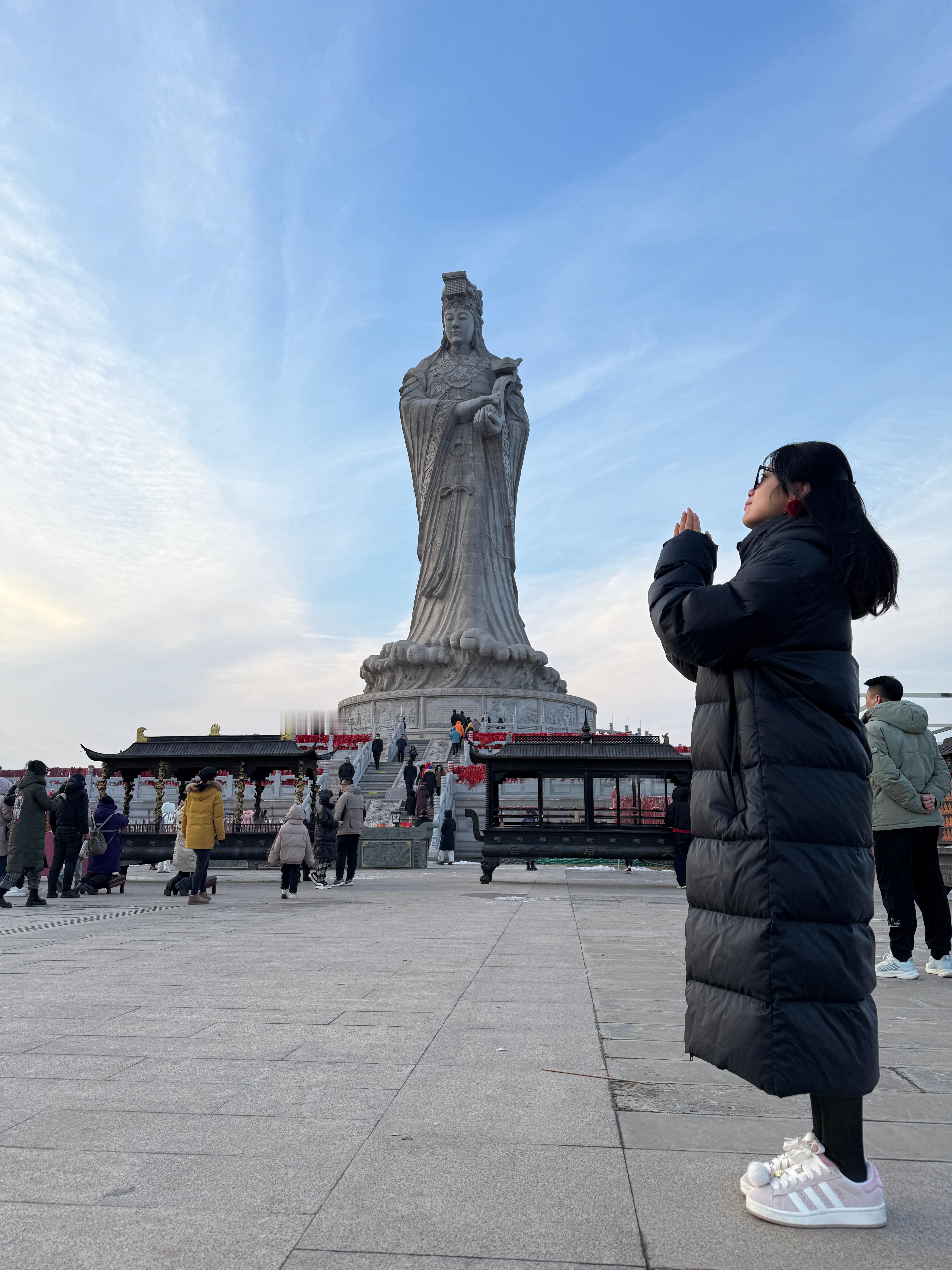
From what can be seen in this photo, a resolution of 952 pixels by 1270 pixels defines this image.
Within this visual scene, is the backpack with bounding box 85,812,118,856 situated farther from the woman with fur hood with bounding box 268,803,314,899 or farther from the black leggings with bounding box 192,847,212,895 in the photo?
the woman with fur hood with bounding box 268,803,314,899

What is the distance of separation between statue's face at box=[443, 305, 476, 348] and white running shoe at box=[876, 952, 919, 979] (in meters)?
32.3

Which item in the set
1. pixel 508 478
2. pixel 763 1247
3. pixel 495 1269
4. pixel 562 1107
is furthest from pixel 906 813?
pixel 508 478

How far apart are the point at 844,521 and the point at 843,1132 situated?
4.39 ft

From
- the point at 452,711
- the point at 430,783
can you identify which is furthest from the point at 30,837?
the point at 452,711

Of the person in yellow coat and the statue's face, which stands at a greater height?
the statue's face

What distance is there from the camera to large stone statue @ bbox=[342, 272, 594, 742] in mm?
32625

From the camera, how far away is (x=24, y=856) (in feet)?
29.8

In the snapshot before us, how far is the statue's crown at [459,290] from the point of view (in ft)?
115

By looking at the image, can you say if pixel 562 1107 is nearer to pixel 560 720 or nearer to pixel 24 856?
pixel 24 856

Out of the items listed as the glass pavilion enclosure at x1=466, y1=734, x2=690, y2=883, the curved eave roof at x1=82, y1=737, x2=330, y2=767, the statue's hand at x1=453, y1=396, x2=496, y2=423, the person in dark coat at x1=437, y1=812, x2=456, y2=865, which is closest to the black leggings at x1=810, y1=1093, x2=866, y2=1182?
the glass pavilion enclosure at x1=466, y1=734, x2=690, y2=883

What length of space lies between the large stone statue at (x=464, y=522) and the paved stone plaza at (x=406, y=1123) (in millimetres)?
27278

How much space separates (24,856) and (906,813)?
7.71 m

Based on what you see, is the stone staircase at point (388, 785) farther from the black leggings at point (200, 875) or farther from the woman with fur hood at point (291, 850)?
the black leggings at point (200, 875)

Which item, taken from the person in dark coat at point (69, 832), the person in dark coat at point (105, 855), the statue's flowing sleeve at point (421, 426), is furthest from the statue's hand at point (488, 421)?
the person in dark coat at point (69, 832)
